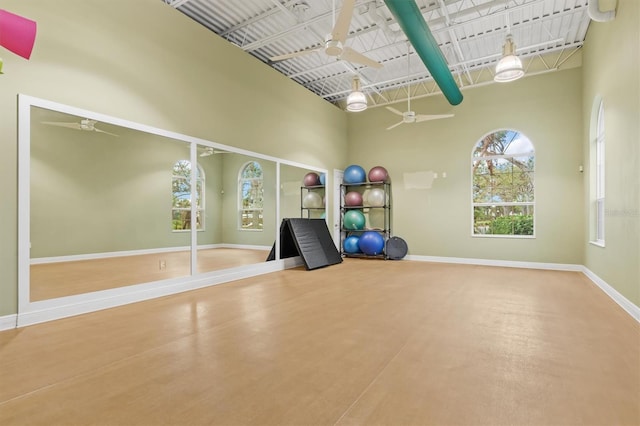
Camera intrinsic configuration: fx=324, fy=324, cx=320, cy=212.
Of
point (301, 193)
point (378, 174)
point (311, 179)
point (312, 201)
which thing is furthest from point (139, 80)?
point (378, 174)

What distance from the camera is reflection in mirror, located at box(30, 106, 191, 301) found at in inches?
140

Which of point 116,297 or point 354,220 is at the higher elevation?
point 354,220

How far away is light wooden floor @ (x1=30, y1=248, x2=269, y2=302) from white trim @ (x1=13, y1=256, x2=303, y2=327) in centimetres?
7

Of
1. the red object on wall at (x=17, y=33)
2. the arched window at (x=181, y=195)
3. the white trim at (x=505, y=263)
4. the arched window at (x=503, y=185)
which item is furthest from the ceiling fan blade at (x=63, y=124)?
the arched window at (x=503, y=185)

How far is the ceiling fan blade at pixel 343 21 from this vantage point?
131 inches

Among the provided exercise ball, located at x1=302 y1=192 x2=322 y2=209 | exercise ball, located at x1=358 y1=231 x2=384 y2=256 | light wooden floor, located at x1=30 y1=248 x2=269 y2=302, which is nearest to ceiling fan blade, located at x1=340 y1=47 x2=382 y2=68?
light wooden floor, located at x1=30 y1=248 x2=269 y2=302

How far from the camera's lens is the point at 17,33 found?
2.62m

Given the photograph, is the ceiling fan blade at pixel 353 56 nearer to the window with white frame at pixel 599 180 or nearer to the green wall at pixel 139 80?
the green wall at pixel 139 80

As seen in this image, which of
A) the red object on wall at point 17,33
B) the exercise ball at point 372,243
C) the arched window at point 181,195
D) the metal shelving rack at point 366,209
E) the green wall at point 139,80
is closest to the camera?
the red object on wall at point 17,33

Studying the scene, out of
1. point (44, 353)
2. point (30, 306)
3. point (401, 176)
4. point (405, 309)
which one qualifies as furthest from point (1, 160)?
point (401, 176)

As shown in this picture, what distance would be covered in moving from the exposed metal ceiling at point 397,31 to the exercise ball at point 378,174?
2.24 meters

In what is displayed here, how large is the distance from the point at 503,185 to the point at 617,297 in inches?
148

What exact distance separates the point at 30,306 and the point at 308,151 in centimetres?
581

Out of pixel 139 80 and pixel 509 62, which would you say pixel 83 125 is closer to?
pixel 139 80
